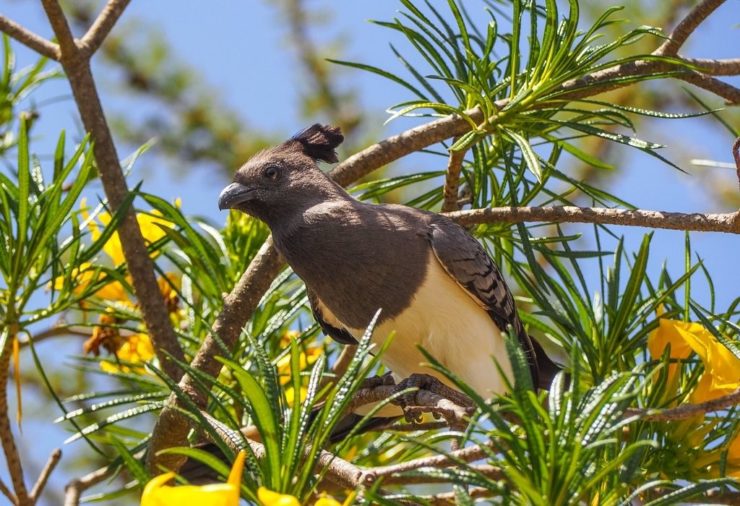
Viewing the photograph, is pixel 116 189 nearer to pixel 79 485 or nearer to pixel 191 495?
pixel 79 485

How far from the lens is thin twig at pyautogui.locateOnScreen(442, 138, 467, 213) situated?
2.21 m

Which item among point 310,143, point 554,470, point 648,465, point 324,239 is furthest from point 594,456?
point 310,143

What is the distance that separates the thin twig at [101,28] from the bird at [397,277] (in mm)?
430

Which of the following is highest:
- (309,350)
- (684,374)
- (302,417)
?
(309,350)

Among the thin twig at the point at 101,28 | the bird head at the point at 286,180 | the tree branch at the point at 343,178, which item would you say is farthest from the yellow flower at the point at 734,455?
the thin twig at the point at 101,28

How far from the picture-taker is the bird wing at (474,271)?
7.62 feet

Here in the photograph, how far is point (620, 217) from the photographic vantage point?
184cm

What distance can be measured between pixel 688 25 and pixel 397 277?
0.76 m

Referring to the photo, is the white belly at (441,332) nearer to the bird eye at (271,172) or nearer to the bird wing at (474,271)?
the bird wing at (474,271)

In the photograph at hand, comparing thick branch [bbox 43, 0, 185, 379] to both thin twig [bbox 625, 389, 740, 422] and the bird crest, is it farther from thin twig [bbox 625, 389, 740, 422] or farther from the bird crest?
thin twig [bbox 625, 389, 740, 422]

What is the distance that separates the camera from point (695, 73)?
2.15 meters

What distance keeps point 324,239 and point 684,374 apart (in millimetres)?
812

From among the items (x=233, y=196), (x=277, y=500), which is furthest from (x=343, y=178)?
(x=277, y=500)

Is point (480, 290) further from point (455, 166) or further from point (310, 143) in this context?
point (310, 143)
